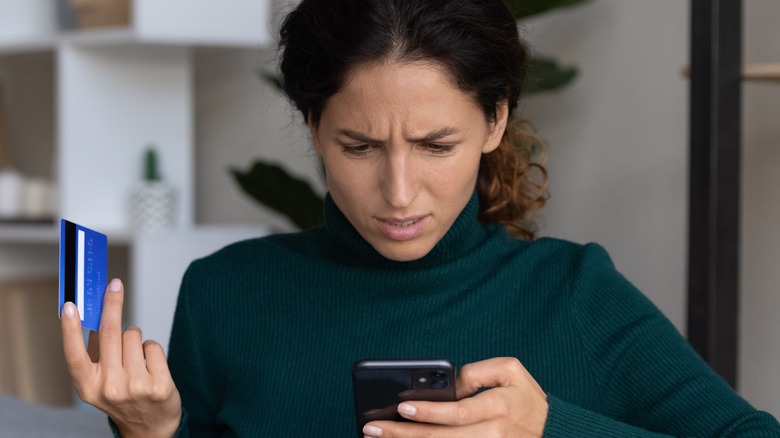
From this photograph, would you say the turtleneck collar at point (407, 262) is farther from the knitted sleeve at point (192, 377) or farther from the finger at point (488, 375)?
the finger at point (488, 375)

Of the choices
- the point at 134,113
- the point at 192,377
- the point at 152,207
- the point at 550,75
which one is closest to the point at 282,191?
the point at 152,207

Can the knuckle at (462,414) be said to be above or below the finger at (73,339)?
below

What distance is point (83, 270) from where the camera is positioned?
1006 mm

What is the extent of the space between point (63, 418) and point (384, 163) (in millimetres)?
645

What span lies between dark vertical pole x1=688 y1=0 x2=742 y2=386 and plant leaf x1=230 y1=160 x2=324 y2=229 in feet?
2.71

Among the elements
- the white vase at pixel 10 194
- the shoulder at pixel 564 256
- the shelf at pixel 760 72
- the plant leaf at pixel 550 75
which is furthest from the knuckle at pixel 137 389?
the white vase at pixel 10 194

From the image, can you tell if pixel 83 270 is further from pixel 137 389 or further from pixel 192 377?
pixel 192 377

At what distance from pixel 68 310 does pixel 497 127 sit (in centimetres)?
51

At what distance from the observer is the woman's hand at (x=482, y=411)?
2.99 feet

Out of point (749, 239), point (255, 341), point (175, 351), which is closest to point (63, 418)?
point (175, 351)

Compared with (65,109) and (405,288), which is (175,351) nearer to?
(405,288)

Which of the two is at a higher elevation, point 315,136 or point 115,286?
point 315,136

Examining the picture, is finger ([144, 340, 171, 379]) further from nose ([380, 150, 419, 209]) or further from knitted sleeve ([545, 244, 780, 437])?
knitted sleeve ([545, 244, 780, 437])

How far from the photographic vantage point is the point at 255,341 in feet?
4.30
